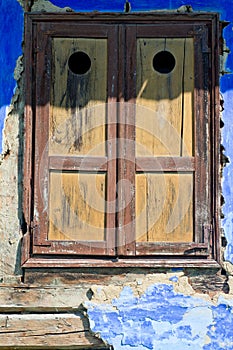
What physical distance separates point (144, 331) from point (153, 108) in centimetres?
158

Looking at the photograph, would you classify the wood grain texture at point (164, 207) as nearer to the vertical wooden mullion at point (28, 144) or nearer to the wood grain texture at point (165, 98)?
the wood grain texture at point (165, 98)

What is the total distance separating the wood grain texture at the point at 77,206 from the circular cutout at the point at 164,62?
88 centimetres

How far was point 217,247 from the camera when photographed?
20.1ft

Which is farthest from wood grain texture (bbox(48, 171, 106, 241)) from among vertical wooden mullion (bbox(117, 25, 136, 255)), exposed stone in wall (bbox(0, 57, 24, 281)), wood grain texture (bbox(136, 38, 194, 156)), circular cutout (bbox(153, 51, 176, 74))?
circular cutout (bbox(153, 51, 176, 74))

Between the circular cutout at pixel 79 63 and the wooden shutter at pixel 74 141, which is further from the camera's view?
the circular cutout at pixel 79 63

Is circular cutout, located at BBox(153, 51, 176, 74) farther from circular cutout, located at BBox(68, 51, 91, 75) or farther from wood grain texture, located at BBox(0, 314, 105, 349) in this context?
wood grain texture, located at BBox(0, 314, 105, 349)

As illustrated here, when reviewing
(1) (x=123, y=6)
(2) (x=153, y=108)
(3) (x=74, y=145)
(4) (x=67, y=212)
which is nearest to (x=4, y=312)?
(4) (x=67, y=212)

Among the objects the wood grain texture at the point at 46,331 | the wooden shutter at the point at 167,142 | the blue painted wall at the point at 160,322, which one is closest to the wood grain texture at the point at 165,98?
the wooden shutter at the point at 167,142

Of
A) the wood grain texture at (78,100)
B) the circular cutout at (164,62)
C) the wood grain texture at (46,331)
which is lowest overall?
the wood grain texture at (46,331)

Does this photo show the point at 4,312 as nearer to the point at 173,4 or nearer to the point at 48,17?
the point at 48,17

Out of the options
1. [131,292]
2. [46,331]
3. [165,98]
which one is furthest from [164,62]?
[46,331]

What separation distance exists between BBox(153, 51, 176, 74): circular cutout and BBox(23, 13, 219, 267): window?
11 mm

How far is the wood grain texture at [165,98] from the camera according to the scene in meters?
6.20

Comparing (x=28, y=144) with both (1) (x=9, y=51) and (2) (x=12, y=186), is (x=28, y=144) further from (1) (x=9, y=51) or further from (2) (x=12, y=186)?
(1) (x=9, y=51)
